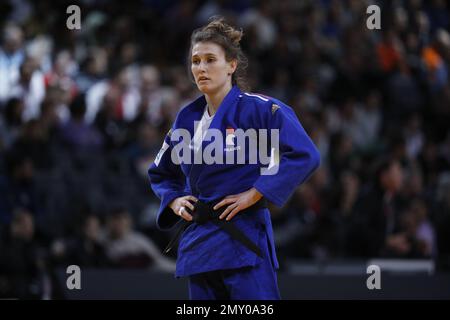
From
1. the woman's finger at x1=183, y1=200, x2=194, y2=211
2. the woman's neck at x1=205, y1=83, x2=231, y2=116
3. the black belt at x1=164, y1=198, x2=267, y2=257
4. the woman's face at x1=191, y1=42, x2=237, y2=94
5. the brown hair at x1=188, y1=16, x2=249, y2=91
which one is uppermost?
the brown hair at x1=188, y1=16, x2=249, y2=91

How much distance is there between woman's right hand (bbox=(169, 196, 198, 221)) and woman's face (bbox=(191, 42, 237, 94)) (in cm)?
52

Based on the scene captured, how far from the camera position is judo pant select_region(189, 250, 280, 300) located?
144 inches

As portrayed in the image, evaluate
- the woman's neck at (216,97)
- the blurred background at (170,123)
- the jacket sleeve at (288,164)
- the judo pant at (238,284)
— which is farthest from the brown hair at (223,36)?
the blurred background at (170,123)

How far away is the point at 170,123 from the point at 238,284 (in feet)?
18.8

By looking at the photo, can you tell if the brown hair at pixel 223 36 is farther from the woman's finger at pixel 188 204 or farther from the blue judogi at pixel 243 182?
the woman's finger at pixel 188 204

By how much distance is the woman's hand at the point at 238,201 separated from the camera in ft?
12.1

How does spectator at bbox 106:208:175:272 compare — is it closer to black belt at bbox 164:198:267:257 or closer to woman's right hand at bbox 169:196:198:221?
woman's right hand at bbox 169:196:198:221

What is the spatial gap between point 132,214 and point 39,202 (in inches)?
39.1

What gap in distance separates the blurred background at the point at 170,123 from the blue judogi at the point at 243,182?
8.64ft

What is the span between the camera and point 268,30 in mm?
11344

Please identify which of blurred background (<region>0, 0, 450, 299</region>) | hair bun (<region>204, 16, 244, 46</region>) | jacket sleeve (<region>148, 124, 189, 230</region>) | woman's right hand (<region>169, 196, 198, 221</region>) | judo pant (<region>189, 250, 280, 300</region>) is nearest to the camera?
judo pant (<region>189, 250, 280, 300</region>)

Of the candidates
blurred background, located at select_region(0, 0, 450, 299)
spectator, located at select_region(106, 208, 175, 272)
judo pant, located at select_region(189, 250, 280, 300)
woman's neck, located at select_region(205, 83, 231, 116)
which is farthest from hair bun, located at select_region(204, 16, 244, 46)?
spectator, located at select_region(106, 208, 175, 272)

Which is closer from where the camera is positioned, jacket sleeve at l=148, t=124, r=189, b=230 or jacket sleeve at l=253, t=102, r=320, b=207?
jacket sleeve at l=253, t=102, r=320, b=207

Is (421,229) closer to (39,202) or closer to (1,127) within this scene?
(39,202)
